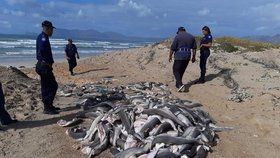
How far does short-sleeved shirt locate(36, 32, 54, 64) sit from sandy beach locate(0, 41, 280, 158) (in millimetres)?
1396

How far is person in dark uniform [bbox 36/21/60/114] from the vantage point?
1095cm

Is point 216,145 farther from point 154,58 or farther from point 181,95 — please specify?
point 154,58

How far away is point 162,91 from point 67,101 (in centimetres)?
343

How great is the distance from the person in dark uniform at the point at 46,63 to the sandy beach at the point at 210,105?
0.46m

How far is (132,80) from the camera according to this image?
1988 cm

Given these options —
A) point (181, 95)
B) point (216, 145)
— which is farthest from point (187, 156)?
point (181, 95)

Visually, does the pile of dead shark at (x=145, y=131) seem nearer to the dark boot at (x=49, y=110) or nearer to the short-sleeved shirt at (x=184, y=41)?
the dark boot at (x=49, y=110)

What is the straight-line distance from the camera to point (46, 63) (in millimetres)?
11102

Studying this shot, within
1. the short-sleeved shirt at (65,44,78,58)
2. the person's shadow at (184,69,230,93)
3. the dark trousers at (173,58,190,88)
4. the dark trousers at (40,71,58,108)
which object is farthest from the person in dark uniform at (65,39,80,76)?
the dark trousers at (40,71,58,108)

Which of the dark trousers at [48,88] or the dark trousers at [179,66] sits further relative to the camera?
the dark trousers at [179,66]

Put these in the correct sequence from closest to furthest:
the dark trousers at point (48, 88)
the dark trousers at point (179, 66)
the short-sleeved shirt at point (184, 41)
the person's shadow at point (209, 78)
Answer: the dark trousers at point (48, 88)
the short-sleeved shirt at point (184, 41)
the dark trousers at point (179, 66)
the person's shadow at point (209, 78)

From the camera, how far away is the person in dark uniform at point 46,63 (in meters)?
10.9

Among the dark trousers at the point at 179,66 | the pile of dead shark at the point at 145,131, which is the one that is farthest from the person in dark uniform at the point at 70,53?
the pile of dead shark at the point at 145,131

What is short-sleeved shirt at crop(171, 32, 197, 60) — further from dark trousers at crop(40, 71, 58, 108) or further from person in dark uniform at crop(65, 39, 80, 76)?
person in dark uniform at crop(65, 39, 80, 76)
